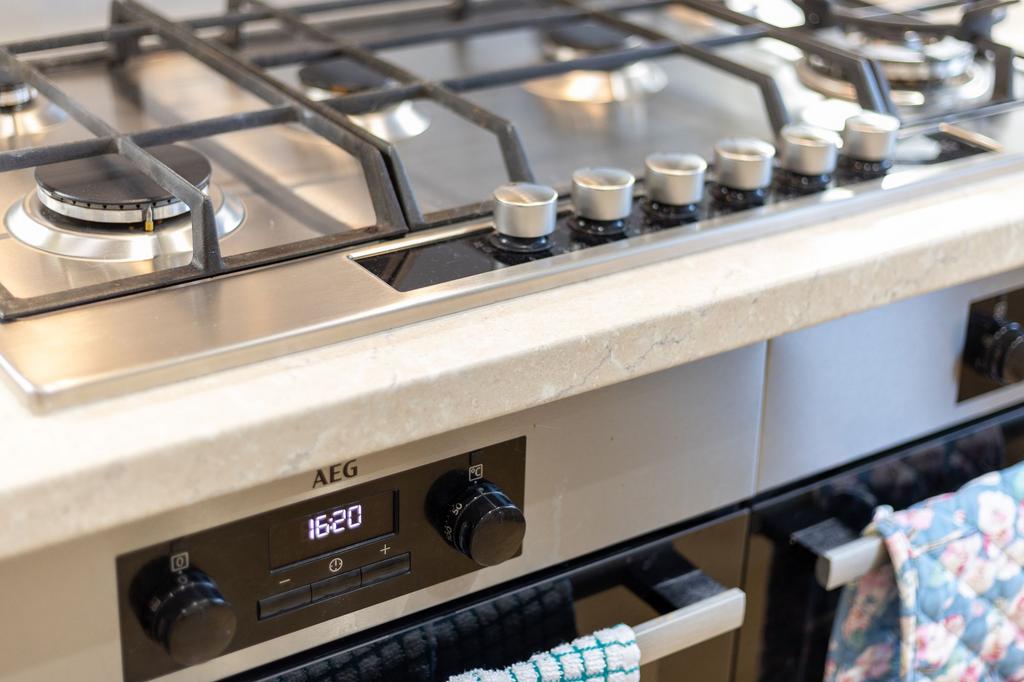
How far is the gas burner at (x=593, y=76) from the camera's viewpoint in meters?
1.08

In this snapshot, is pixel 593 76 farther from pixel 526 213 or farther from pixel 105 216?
pixel 105 216

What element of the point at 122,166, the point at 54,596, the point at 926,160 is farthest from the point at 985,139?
the point at 54,596

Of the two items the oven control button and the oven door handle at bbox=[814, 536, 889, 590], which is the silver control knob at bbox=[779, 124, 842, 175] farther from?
the oven control button

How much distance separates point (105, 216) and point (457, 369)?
24 cm

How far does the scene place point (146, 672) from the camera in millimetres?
670

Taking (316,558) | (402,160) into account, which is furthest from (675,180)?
(316,558)

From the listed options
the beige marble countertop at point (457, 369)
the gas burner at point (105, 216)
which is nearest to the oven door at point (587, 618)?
the beige marble countertop at point (457, 369)

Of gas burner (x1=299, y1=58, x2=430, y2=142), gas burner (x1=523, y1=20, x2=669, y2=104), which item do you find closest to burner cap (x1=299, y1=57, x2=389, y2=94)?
gas burner (x1=299, y1=58, x2=430, y2=142)

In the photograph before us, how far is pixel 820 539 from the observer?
91 cm

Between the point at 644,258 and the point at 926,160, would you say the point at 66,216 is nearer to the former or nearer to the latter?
the point at 644,258

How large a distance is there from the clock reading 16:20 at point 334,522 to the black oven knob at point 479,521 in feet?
0.16

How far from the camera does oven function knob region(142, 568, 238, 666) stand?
0.64 m

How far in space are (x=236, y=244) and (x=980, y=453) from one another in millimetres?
590

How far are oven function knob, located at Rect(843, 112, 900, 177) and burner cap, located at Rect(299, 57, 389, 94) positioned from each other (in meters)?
0.35
